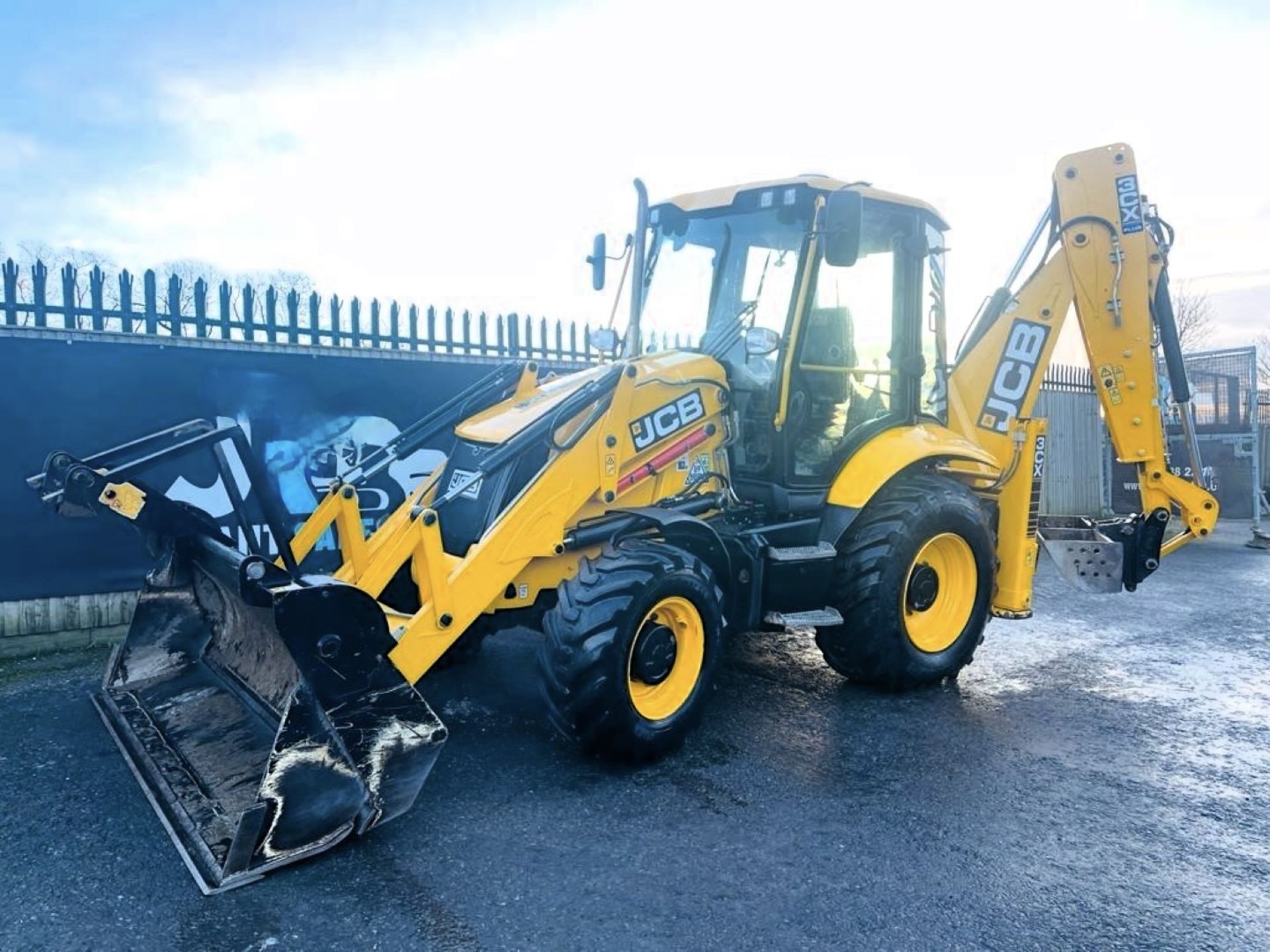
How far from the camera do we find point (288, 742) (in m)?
3.23

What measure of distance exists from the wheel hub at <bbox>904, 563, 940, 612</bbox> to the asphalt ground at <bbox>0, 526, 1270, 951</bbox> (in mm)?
527

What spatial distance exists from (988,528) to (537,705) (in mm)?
3045

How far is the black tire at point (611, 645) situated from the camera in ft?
12.8

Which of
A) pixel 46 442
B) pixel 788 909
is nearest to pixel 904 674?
pixel 788 909

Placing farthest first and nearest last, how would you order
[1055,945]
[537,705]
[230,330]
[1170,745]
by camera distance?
1. [230,330]
2. [537,705]
3. [1170,745]
4. [1055,945]

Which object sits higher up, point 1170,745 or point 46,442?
point 46,442

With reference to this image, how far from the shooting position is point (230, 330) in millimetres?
6926

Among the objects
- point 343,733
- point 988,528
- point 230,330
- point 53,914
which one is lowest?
point 53,914

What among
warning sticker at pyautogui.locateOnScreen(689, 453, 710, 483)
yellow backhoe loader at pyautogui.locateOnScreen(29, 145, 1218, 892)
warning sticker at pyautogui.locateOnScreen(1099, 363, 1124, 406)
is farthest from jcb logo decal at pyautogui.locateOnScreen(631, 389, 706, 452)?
warning sticker at pyautogui.locateOnScreen(1099, 363, 1124, 406)

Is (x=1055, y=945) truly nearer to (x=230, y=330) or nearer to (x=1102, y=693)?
(x=1102, y=693)

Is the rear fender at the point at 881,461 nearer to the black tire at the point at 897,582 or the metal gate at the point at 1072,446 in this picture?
the black tire at the point at 897,582

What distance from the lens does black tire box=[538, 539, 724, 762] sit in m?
3.91

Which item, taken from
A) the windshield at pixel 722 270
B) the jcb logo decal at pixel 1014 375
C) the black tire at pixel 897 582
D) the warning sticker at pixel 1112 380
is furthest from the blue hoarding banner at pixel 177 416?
the warning sticker at pixel 1112 380

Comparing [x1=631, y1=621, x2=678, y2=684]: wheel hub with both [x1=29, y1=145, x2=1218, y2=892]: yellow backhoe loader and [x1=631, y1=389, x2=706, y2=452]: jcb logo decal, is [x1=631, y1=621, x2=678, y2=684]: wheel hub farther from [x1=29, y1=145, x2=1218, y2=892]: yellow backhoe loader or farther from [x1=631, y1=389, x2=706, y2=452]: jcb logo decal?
[x1=631, y1=389, x2=706, y2=452]: jcb logo decal
